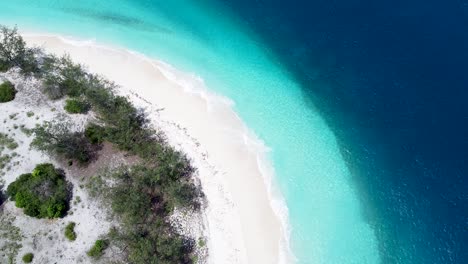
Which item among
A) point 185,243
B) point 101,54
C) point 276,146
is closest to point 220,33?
point 101,54

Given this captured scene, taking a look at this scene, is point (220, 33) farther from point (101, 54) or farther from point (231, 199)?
point (231, 199)

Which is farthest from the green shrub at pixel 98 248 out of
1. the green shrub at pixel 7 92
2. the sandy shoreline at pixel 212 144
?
the green shrub at pixel 7 92

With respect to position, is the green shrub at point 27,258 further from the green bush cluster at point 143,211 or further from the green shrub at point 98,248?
the green bush cluster at point 143,211

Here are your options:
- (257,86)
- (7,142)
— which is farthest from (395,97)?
(7,142)

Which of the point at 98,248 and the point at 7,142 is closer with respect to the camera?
the point at 98,248

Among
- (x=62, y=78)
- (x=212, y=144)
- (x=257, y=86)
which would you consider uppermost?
(x=257, y=86)

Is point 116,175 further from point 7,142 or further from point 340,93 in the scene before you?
point 340,93

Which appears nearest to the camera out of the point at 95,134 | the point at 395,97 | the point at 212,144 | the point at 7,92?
the point at 95,134

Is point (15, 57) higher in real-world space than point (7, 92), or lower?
higher
